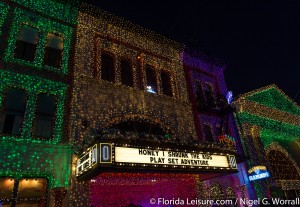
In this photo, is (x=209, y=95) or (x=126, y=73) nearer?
(x=126, y=73)

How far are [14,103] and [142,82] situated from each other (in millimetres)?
6344

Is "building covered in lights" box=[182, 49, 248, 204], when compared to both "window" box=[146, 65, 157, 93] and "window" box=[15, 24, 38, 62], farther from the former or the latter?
"window" box=[15, 24, 38, 62]

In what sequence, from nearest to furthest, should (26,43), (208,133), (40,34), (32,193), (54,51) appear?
1. (32,193)
2. (26,43)
3. (40,34)
4. (54,51)
5. (208,133)

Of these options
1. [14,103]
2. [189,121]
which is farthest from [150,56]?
[14,103]

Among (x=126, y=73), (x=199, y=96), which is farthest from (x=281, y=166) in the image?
(x=126, y=73)

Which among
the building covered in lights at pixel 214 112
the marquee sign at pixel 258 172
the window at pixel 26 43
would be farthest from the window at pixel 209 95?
the window at pixel 26 43

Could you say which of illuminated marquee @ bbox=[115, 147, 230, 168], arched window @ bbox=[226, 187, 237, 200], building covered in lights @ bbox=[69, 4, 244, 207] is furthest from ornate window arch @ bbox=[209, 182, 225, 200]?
illuminated marquee @ bbox=[115, 147, 230, 168]

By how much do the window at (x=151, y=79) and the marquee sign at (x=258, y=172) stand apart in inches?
272

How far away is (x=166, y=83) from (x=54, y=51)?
6.46 meters

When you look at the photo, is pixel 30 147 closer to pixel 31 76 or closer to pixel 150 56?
pixel 31 76

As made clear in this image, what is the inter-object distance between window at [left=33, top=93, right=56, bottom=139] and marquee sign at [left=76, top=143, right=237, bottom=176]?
1.82 m

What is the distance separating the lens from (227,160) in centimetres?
1084

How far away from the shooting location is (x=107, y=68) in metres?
12.9

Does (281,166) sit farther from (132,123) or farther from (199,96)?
(132,123)
